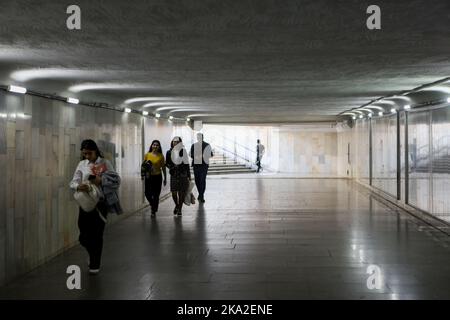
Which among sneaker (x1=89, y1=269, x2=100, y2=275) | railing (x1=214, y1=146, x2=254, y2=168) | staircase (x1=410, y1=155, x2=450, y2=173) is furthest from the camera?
railing (x1=214, y1=146, x2=254, y2=168)

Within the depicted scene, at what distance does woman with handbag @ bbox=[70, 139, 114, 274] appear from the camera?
7023mm

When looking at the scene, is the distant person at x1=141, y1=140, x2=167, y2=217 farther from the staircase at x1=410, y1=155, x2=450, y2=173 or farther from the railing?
the railing

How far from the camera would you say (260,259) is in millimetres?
7992

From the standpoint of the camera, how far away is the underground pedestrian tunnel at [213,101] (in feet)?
16.3

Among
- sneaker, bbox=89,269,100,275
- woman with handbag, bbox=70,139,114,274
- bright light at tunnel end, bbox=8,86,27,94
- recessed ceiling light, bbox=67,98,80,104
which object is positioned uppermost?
recessed ceiling light, bbox=67,98,80,104

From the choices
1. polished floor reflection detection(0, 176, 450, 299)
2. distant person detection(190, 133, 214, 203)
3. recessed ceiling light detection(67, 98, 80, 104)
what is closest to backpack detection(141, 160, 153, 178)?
polished floor reflection detection(0, 176, 450, 299)

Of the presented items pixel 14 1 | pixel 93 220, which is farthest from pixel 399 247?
pixel 14 1

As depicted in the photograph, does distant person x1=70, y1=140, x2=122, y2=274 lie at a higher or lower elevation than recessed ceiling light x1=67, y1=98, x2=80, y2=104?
lower

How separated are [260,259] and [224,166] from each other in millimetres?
23878

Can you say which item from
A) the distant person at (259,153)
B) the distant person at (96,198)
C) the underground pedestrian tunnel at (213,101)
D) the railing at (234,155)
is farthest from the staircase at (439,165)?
the railing at (234,155)

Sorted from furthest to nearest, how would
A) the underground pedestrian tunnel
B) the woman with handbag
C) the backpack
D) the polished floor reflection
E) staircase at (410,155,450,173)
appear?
the backpack → staircase at (410,155,450,173) → the woman with handbag → the polished floor reflection → the underground pedestrian tunnel

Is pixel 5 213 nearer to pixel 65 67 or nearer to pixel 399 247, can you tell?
pixel 65 67

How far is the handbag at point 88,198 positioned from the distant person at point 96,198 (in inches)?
0.5

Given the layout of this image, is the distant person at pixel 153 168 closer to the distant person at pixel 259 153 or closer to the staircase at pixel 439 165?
the staircase at pixel 439 165
